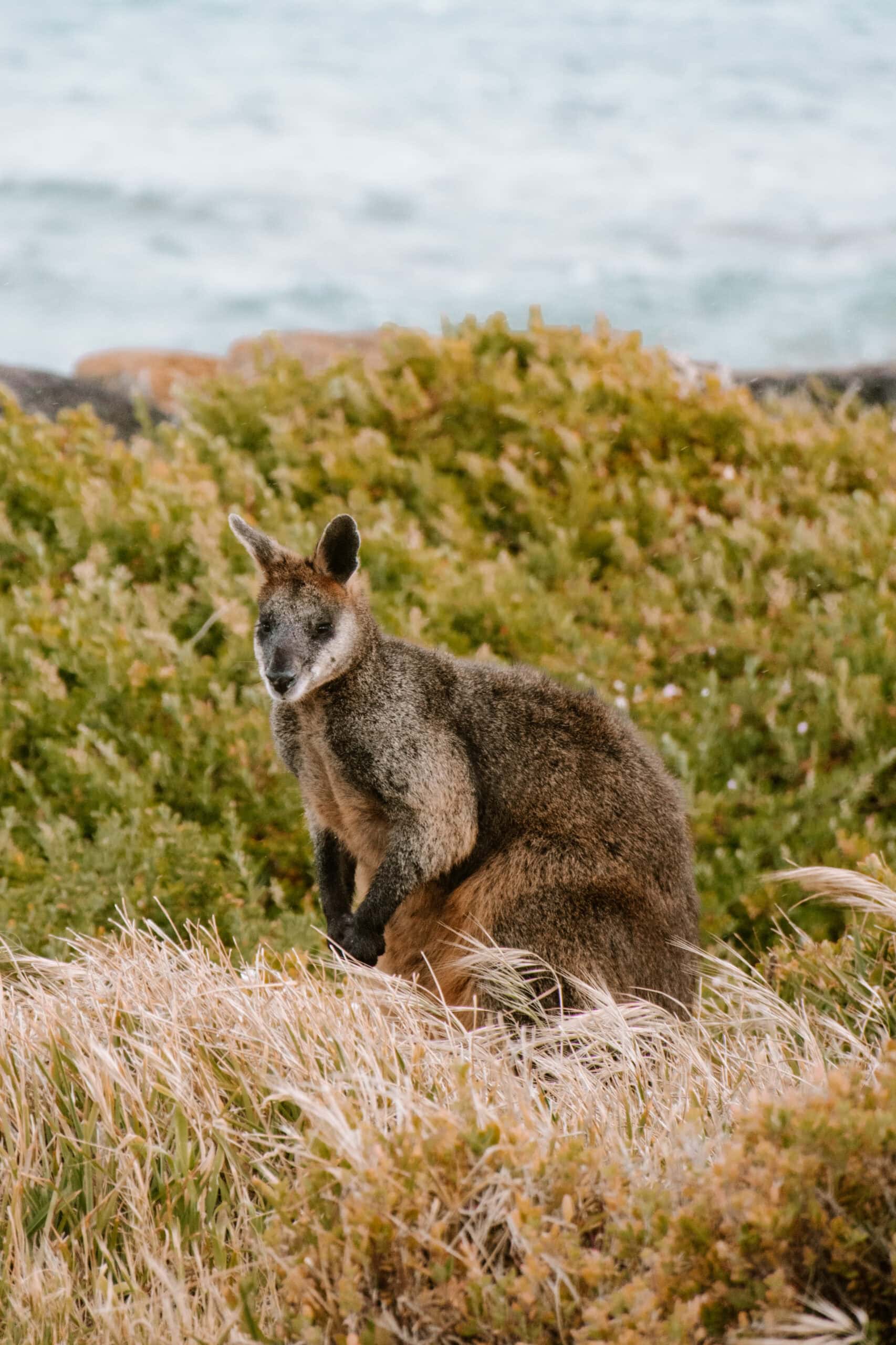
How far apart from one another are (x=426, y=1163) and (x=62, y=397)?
35.1 ft

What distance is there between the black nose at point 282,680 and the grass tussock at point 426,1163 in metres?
0.84

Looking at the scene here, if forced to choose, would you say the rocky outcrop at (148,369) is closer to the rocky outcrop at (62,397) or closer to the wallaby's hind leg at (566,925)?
the rocky outcrop at (62,397)

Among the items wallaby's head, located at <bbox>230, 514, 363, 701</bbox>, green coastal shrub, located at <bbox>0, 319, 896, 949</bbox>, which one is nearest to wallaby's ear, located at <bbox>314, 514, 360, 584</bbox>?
wallaby's head, located at <bbox>230, 514, 363, 701</bbox>

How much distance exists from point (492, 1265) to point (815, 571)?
648cm

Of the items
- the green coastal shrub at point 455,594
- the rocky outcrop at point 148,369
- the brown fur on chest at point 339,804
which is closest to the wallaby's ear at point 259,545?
the brown fur on chest at point 339,804

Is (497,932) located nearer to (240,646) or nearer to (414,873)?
(414,873)

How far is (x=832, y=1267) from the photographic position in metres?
2.68

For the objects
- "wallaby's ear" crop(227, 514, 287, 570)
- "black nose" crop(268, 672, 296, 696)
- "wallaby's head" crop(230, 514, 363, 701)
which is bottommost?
"black nose" crop(268, 672, 296, 696)

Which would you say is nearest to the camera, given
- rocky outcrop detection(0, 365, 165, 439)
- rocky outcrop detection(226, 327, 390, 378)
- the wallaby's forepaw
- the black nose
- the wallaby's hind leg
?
the black nose

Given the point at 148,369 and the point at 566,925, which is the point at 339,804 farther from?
the point at 148,369

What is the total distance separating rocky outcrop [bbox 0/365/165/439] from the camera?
12.3 meters

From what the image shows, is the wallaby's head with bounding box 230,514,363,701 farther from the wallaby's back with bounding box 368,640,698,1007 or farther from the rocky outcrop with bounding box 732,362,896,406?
the rocky outcrop with bounding box 732,362,896,406

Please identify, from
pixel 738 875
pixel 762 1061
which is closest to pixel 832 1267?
pixel 762 1061

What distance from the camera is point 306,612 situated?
4.51 meters
